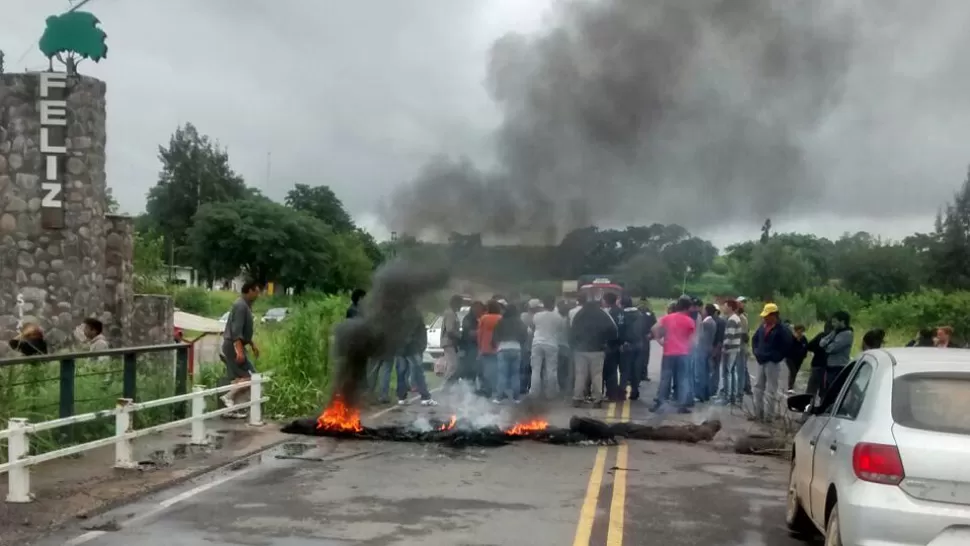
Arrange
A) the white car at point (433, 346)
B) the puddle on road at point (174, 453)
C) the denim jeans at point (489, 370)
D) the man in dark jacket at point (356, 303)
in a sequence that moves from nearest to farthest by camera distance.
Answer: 1. the puddle on road at point (174, 453)
2. the man in dark jacket at point (356, 303)
3. the denim jeans at point (489, 370)
4. the white car at point (433, 346)

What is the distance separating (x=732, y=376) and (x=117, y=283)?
418 inches

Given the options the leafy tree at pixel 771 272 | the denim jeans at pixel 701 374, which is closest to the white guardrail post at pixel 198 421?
the denim jeans at pixel 701 374

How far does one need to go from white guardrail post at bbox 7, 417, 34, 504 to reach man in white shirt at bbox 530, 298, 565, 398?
386 inches

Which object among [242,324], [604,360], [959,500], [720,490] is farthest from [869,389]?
[604,360]

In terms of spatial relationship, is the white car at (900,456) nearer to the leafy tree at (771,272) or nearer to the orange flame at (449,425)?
the orange flame at (449,425)

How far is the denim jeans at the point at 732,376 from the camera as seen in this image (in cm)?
1775

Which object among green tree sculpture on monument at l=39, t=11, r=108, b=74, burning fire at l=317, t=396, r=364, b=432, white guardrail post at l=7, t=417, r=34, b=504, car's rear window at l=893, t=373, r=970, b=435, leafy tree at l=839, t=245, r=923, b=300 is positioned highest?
green tree sculpture on monument at l=39, t=11, r=108, b=74

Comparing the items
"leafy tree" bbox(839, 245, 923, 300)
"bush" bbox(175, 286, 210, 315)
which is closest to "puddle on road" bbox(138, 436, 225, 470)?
"bush" bbox(175, 286, 210, 315)

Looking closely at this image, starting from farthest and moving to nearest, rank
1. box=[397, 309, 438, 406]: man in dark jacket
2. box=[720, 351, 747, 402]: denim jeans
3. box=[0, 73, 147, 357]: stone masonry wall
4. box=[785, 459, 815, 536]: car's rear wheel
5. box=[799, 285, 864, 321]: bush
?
box=[799, 285, 864, 321]: bush → box=[720, 351, 747, 402]: denim jeans → box=[397, 309, 438, 406]: man in dark jacket → box=[0, 73, 147, 357]: stone masonry wall → box=[785, 459, 815, 536]: car's rear wheel

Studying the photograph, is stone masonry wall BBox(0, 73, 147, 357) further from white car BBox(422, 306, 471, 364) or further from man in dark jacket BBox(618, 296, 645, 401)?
man in dark jacket BBox(618, 296, 645, 401)

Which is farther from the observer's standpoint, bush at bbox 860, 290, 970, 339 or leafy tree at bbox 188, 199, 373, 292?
leafy tree at bbox 188, 199, 373, 292

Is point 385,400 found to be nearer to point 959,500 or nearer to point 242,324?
point 242,324

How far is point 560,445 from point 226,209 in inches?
1570

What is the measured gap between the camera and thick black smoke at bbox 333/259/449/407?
45.5 feet
